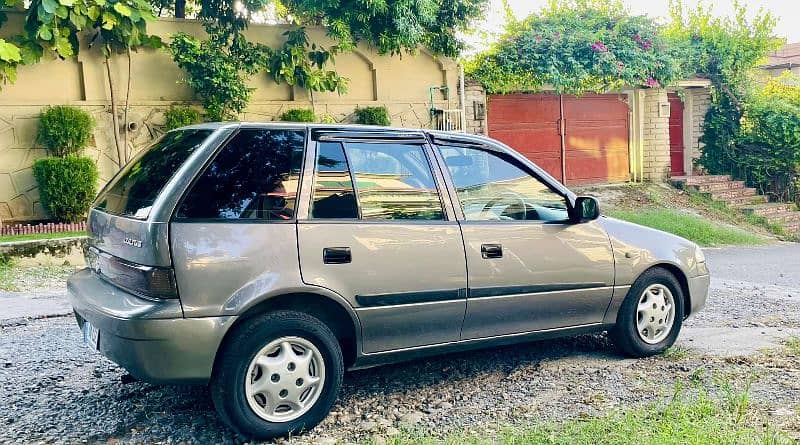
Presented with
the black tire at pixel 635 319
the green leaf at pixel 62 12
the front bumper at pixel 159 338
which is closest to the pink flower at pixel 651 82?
the black tire at pixel 635 319

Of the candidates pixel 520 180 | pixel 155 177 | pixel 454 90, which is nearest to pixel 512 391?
pixel 520 180

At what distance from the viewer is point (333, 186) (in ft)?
13.3

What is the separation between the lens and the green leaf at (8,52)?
920 cm

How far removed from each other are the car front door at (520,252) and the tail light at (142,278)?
178cm

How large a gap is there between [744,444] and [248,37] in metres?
10.7

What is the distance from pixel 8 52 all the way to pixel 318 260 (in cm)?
752

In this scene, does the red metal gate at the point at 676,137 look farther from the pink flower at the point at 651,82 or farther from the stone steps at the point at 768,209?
the stone steps at the point at 768,209

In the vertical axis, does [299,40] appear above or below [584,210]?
above

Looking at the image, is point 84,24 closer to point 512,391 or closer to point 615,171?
point 512,391

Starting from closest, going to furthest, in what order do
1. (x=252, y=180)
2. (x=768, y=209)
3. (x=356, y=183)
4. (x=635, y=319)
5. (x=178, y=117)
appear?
(x=252, y=180) < (x=356, y=183) < (x=635, y=319) < (x=178, y=117) < (x=768, y=209)

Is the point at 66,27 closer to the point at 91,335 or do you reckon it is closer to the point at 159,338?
the point at 91,335

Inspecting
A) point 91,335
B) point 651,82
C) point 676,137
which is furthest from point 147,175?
point 676,137

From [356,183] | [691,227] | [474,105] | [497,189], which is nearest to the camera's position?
[356,183]

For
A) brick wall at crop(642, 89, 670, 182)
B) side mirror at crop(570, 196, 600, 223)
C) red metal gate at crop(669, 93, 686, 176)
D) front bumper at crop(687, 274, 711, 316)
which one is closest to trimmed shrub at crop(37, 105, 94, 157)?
side mirror at crop(570, 196, 600, 223)
